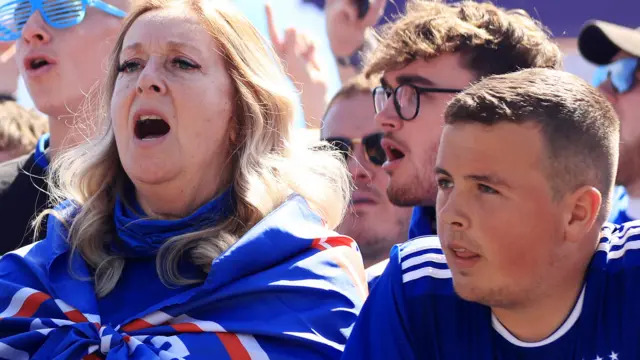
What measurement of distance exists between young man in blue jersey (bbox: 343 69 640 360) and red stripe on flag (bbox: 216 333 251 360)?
0.40 metres

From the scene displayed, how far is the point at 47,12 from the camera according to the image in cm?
368

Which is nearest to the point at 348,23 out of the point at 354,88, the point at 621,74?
the point at 354,88

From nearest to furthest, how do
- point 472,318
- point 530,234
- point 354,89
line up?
1. point 530,234
2. point 472,318
3. point 354,89

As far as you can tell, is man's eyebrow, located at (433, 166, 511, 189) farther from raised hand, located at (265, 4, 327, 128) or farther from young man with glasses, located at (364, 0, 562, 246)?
raised hand, located at (265, 4, 327, 128)

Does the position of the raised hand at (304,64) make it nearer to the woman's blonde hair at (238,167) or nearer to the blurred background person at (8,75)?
the blurred background person at (8,75)

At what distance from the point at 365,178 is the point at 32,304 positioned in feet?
5.91

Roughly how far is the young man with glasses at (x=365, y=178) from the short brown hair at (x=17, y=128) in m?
1.57

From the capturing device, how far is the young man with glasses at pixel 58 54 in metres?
3.68

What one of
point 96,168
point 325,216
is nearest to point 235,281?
point 325,216

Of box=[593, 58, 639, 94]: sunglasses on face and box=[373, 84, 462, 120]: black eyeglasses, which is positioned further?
box=[593, 58, 639, 94]: sunglasses on face

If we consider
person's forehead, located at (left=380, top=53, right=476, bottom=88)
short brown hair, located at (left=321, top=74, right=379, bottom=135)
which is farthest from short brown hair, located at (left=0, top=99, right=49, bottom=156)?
person's forehead, located at (left=380, top=53, right=476, bottom=88)

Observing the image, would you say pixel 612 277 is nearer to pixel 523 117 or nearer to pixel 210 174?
pixel 523 117

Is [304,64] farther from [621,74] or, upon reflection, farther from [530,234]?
[530,234]

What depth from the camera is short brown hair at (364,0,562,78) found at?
3.33 m
